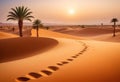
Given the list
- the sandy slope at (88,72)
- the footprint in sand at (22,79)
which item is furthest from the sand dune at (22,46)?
the footprint in sand at (22,79)

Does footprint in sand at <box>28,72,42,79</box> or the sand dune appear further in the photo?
the sand dune

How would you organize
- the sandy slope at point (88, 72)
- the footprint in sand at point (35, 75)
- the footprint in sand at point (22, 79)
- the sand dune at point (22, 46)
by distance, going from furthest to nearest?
the sand dune at point (22, 46), the footprint in sand at point (35, 75), the sandy slope at point (88, 72), the footprint in sand at point (22, 79)

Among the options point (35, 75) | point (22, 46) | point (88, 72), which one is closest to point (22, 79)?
point (35, 75)

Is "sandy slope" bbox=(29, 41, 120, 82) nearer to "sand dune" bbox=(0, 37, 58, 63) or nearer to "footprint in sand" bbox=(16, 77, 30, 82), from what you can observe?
"footprint in sand" bbox=(16, 77, 30, 82)

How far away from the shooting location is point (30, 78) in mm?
5117

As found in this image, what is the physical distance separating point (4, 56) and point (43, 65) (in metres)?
7.97

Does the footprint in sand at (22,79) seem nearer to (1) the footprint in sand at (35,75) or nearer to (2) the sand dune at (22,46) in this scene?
(1) the footprint in sand at (35,75)

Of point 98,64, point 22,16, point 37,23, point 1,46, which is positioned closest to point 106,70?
point 98,64

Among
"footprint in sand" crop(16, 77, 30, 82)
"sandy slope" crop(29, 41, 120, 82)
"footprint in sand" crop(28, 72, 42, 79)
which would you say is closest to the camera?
"footprint in sand" crop(16, 77, 30, 82)

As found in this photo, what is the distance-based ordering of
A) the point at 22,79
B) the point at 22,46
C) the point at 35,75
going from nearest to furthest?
the point at 22,79 → the point at 35,75 → the point at 22,46

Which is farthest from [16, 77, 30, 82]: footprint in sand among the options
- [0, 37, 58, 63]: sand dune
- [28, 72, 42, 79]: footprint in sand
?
[0, 37, 58, 63]: sand dune

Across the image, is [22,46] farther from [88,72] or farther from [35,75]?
[88,72]

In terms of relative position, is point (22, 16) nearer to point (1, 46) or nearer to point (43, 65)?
point (1, 46)

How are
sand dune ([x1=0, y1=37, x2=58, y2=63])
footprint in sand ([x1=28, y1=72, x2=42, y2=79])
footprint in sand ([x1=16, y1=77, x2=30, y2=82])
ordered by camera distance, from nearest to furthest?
1. footprint in sand ([x1=16, y1=77, x2=30, y2=82])
2. footprint in sand ([x1=28, y1=72, x2=42, y2=79])
3. sand dune ([x1=0, y1=37, x2=58, y2=63])
